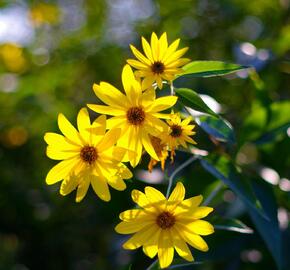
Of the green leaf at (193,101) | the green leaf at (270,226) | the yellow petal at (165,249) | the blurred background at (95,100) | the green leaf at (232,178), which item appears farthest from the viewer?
the blurred background at (95,100)

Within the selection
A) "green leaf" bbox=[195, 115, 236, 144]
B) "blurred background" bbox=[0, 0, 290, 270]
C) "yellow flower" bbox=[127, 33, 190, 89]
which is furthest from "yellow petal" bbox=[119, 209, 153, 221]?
"blurred background" bbox=[0, 0, 290, 270]

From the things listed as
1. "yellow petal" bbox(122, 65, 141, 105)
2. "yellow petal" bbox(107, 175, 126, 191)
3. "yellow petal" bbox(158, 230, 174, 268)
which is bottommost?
"yellow petal" bbox(158, 230, 174, 268)

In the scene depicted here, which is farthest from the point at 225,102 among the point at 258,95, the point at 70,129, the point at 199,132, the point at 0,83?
the point at 70,129

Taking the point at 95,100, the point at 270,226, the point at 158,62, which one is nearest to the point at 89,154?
the point at 158,62

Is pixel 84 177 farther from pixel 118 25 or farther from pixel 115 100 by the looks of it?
pixel 118 25

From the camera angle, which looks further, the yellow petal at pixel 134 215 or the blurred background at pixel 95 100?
the blurred background at pixel 95 100

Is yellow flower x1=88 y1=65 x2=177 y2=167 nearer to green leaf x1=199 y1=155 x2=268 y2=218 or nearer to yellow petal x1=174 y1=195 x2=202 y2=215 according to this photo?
yellow petal x1=174 y1=195 x2=202 y2=215

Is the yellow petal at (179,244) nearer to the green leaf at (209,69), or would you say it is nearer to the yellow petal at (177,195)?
the yellow petal at (177,195)

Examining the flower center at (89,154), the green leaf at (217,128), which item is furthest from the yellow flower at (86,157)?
the green leaf at (217,128)
